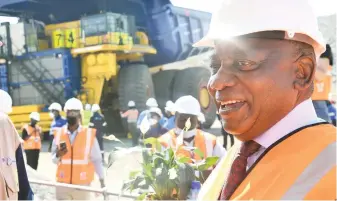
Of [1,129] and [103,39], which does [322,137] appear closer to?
[1,129]

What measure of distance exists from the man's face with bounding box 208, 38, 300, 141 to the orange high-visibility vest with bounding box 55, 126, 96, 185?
12.5 ft

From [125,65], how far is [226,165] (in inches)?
416

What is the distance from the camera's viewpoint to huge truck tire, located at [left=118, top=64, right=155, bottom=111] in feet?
36.2

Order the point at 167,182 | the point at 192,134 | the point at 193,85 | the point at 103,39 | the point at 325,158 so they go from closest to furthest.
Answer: the point at 325,158, the point at 167,182, the point at 192,134, the point at 103,39, the point at 193,85

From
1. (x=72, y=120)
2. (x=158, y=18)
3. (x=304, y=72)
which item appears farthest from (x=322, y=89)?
(x=158, y=18)

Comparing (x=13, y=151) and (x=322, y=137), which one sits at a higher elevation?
(x=322, y=137)

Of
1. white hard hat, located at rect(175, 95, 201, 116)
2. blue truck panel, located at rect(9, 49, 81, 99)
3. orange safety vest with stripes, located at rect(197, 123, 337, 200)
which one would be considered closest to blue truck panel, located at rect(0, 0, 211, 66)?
blue truck panel, located at rect(9, 49, 81, 99)

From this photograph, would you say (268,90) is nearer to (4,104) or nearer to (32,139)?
(4,104)

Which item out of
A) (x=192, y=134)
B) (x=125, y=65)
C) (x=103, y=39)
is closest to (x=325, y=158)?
(x=192, y=134)

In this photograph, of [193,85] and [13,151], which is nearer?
[13,151]

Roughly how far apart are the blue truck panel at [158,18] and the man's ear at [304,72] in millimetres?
9893

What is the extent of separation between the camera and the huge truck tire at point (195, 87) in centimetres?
1254

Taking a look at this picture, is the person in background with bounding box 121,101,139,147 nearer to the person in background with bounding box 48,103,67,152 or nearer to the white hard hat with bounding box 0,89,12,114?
the person in background with bounding box 48,103,67,152

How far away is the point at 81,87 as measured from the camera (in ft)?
36.4
